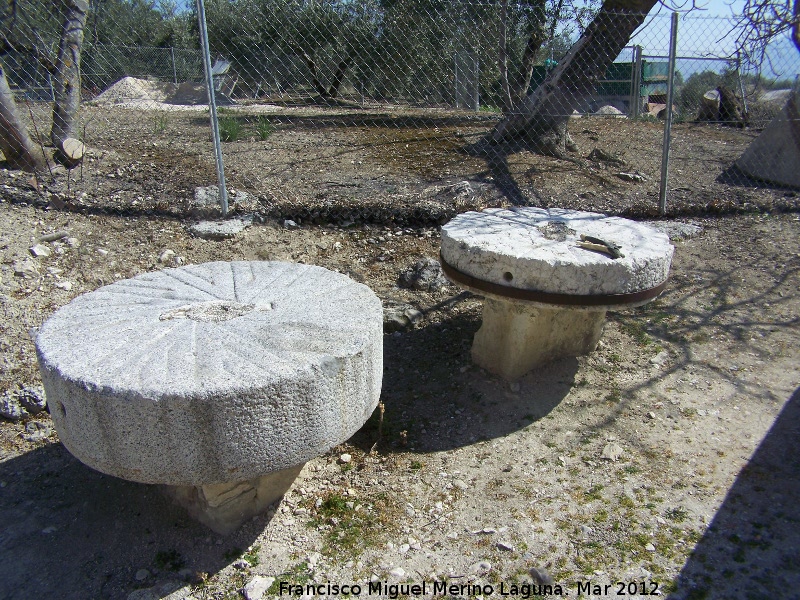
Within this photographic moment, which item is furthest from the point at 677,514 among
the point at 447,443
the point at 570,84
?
the point at 570,84

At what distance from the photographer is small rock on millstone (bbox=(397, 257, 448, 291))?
4.52 m

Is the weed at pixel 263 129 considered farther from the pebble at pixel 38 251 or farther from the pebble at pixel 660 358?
the pebble at pixel 660 358

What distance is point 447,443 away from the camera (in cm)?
310

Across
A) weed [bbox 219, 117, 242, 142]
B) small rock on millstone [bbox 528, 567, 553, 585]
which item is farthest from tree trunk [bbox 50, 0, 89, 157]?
small rock on millstone [bbox 528, 567, 553, 585]

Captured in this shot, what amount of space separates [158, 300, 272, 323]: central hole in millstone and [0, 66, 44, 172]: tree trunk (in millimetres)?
3842

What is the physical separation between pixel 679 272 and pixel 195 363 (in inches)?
159

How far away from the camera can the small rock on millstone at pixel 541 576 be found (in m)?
2.22

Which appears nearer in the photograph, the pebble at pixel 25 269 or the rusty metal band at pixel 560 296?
Result: the rusty metal band at pixel 560 296

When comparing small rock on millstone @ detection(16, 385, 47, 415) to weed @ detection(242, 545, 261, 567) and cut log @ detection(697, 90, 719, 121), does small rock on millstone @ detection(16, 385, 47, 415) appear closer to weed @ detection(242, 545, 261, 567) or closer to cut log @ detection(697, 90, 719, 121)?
weed @ detection(242, 545, 261, 567)

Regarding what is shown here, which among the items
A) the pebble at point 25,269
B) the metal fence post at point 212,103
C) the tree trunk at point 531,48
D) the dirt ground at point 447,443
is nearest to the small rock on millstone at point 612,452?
the dirt ground at point 447,443

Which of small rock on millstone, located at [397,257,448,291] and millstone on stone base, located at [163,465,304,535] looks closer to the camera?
millstone on stone base, located at [163,465,304,535]

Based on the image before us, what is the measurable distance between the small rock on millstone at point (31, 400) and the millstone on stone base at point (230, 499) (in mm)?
1127

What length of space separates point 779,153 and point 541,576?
21.3 ft

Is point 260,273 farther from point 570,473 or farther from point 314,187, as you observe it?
point 314,187
